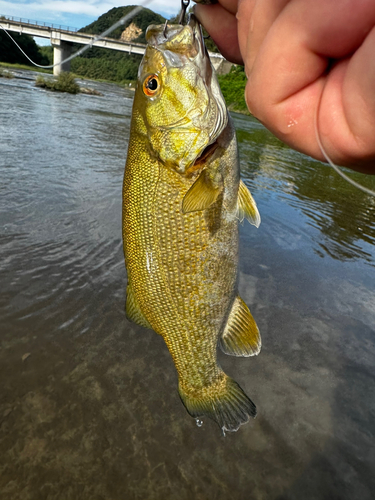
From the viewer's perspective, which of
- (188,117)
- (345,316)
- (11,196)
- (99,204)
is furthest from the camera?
(99,204)

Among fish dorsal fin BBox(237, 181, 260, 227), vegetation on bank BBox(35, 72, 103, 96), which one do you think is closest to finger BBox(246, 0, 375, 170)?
fish dorsal fin BBox(237, 181, 260, 227)

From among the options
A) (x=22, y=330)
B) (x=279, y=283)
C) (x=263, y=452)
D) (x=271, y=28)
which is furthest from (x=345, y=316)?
(x=271, y=28)

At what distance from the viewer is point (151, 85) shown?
206 cm

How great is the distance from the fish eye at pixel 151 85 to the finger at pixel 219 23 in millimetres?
421

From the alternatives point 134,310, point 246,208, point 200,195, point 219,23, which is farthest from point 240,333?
point 219,23

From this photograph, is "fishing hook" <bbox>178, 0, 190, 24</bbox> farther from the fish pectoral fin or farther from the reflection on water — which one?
the reflection on water

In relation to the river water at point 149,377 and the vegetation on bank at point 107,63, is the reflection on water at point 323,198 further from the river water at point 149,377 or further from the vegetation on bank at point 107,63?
the vegetation on bank at point 107,63

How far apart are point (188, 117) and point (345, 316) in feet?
13.3

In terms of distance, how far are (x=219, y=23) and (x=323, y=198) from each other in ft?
30.8

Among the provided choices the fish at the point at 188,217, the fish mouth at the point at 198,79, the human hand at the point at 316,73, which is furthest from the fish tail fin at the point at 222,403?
the human hand at the point at 316,73

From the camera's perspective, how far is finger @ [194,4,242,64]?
1882 mm

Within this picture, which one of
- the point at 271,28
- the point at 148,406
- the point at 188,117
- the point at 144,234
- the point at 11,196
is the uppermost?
the point at 271,28

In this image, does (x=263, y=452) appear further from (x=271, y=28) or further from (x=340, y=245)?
(x=340, y=245)

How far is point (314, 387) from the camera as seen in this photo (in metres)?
3.66
